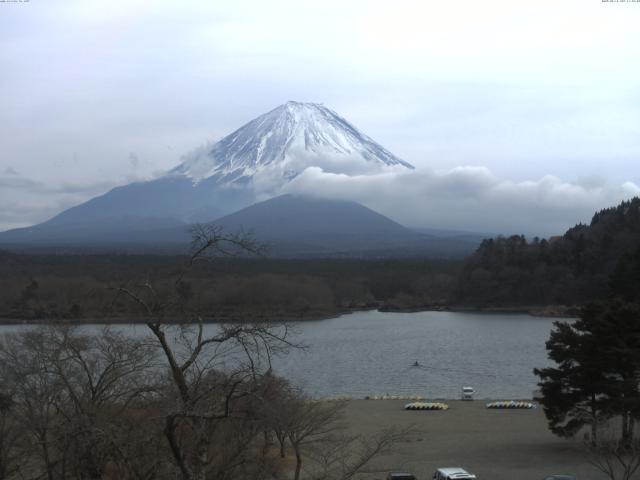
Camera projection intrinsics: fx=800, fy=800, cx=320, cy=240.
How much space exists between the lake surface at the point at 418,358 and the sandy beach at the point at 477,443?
3122mm

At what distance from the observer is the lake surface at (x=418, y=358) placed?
23.9 metres

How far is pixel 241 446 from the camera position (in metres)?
5.63

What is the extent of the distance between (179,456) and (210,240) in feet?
3.74

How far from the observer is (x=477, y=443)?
49.4 ft

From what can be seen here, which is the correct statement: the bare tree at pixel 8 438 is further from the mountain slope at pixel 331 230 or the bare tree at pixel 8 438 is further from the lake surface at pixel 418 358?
the mountain slope at pixel 331 230

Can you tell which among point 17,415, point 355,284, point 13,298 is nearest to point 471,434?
point 17,415

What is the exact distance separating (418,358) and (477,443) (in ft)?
50.0

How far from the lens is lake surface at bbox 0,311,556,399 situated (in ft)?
→ 78.3

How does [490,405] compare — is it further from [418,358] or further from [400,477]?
[418,358]

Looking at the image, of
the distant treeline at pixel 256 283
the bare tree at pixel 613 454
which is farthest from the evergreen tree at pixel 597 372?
the distant treeline at pixel 256 283

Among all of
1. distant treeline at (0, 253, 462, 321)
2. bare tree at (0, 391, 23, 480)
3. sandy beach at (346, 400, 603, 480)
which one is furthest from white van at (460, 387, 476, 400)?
distant treeline at (0, 253, 462, 321)

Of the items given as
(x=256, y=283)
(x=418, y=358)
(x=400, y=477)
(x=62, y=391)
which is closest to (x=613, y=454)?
(x=400, y=477)

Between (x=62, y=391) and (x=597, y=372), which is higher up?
(x=62, y=391)

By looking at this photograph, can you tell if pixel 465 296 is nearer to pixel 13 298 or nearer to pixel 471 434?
pixel 13 298
